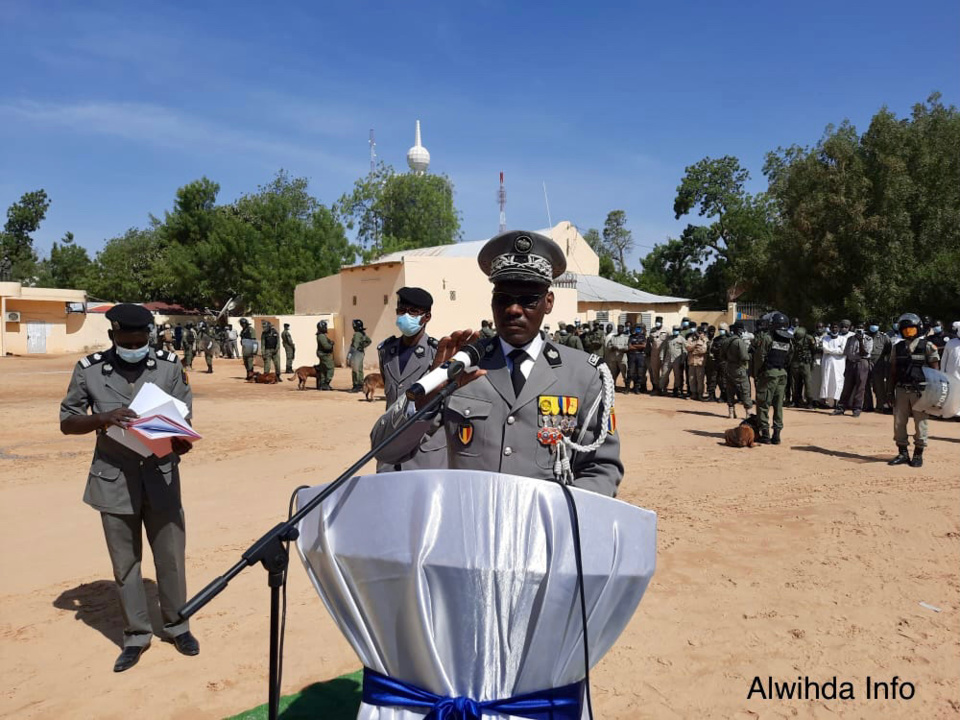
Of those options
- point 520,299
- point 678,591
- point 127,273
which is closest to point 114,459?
point 520,299

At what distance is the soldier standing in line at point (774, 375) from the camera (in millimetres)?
10625

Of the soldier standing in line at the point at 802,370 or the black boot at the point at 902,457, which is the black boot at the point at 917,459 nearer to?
the black boot at the point at 902,457

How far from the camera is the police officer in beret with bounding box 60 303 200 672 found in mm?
3992

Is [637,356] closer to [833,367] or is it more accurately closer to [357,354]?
[833,367]

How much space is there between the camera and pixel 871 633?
4.45 meters

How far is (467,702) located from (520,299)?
1298 mm

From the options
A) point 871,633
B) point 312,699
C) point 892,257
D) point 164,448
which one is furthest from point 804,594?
point 892,257

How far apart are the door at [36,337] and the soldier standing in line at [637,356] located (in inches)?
1268

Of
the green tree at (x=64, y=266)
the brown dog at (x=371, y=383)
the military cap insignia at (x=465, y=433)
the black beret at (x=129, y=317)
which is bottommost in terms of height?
the brown dog at (x=371, y=383)

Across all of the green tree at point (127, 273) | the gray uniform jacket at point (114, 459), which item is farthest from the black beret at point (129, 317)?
the green tree at point (127, 273)

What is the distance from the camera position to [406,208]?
61250 millimetres

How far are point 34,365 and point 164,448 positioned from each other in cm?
2955

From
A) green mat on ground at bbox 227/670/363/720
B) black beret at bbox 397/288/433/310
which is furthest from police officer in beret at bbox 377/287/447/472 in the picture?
green mat on ground at bbox 227/670/363/720

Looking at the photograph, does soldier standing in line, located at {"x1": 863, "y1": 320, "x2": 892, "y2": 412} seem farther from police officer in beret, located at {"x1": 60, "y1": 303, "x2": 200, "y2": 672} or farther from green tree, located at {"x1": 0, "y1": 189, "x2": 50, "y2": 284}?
green tree, located at {"x1": 0, "y1": 189, "x2": 50, "y2": 284}
